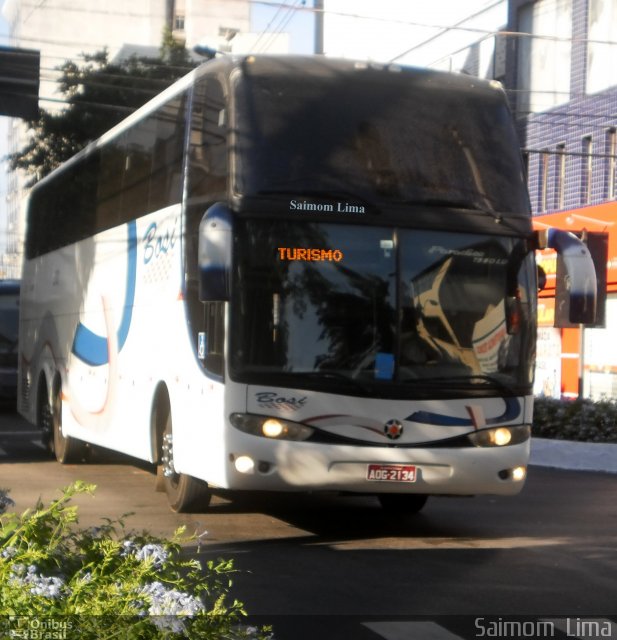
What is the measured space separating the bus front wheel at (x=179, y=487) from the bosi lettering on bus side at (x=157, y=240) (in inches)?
61.1

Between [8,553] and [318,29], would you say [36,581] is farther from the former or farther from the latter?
[318,29]

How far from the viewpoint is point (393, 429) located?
Result: 37.2 feet

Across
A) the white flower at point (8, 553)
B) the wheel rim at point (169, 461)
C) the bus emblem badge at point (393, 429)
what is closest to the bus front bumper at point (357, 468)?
the bus emblem badge at point (393, 429)

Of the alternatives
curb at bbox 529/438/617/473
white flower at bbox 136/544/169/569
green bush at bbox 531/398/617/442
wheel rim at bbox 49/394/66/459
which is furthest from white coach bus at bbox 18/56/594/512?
green bush at bbox 531/398/617/442

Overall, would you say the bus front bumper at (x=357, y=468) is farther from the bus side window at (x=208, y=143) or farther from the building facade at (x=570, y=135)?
the building facade at (x=570, y=135)

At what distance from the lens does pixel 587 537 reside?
12.1m

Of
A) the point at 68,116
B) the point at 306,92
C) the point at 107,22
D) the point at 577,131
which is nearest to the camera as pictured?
the point at 306,92

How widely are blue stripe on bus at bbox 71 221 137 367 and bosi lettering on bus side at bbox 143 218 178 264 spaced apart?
0.63 m

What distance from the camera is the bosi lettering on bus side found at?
13117mm

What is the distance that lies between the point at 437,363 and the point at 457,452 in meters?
0.72

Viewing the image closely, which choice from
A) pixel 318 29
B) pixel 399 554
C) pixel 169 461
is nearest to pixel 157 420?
pixel 169 461

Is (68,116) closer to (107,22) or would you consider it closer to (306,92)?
(306,92)

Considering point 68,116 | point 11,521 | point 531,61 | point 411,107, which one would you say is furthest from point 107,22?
point 11,521

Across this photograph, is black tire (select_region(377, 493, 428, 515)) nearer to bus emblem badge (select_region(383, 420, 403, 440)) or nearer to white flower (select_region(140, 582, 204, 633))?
bus emblem badge (select_region(383, 420, 403, 440))
